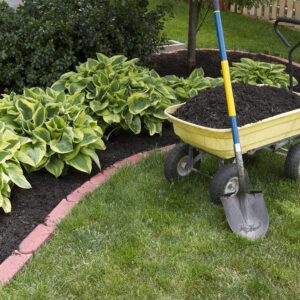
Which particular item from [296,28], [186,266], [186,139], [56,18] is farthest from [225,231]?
[296,28]

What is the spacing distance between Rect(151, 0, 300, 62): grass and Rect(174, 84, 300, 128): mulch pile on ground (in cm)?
402

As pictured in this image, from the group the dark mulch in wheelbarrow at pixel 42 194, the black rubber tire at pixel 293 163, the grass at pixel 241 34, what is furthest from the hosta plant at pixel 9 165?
the grass at pixel 241 34

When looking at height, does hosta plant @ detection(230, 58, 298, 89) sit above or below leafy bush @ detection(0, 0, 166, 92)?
below

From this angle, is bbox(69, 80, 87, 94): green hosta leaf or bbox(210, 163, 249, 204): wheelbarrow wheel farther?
bbox(69, 80, 87, 94): green hosta leaf

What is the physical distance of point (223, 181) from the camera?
361cm

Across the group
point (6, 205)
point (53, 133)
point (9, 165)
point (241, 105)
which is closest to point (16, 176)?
point (9, 165)

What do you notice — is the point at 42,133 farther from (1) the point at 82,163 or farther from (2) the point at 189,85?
(2) the point at 189,85

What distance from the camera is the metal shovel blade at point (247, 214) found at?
11.4 feet

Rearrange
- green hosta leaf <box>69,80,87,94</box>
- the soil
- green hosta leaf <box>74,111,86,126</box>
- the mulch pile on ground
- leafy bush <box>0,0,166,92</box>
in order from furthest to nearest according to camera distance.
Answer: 1. the soil
2. leafy bush <box>0,0,166,92</box>
3. green hosta leaf <box>69,80,87,94</box>
4. green hosta leaf <box>74,111,86,126</box>
5. the mulch pile on ground

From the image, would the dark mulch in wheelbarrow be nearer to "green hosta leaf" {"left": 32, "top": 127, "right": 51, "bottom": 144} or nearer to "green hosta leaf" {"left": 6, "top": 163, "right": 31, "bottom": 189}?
"green hosta leaf" {"left": 6, "top": 163, "right": 31, "bottom": 189}

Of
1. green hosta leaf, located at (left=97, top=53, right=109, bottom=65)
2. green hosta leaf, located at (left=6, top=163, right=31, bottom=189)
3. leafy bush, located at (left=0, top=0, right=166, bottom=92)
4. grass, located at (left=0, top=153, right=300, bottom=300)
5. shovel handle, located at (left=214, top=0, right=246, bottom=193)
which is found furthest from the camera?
leafy bush, located at (left=0, top=0, right=166, bottom=92)

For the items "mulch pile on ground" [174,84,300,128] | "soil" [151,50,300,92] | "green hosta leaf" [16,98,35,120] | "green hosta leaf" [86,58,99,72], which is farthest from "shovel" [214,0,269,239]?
"soil" [151,50,300,92]

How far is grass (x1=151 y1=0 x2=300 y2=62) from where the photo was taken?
8.64m

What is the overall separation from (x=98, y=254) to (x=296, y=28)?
27.2 ft
